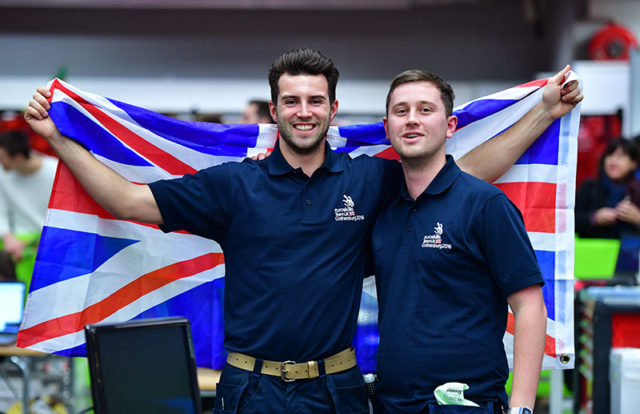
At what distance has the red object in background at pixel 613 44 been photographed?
9.14 metres

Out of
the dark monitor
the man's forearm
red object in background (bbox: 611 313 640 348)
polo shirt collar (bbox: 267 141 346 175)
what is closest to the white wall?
red object in background (bbox: 611 313 640 348)

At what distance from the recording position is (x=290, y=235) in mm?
2322

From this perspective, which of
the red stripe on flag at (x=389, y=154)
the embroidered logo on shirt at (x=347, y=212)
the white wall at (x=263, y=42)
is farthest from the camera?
the white wall at (x=263, y=42)

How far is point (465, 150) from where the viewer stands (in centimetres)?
282

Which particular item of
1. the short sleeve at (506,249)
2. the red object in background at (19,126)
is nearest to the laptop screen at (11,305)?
the short sleeve at (506,249)

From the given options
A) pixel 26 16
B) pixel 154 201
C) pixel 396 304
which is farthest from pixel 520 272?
pixel 26 16

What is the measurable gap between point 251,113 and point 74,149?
2415 mm

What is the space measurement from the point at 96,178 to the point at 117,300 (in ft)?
1.70

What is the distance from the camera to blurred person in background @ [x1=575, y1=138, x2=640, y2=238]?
17.2ft

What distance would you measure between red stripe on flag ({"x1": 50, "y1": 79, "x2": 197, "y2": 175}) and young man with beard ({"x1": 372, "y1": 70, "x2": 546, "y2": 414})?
3.18 feet

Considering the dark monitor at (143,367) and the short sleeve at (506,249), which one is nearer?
the dark monitor at (143,367)

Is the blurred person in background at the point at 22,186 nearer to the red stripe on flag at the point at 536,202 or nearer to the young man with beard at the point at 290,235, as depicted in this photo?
the young man with beard at the point at 290,235

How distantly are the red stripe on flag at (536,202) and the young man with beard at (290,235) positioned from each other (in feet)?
1.79

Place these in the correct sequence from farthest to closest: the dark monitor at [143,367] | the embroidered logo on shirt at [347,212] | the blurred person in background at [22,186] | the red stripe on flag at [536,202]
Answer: the blurred person in background at [22,186]
the red stripe on flag at [536,202]
the embroidered logo on shirt at [347,212]
the dark monitor at [143,367]
